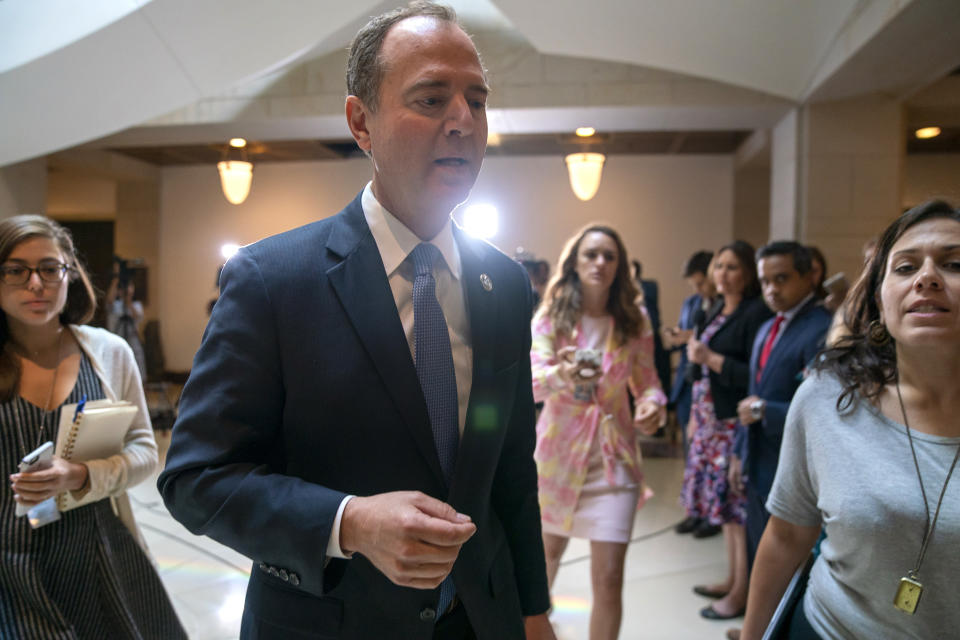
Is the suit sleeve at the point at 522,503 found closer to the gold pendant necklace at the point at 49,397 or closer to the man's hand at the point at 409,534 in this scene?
the man's hand at the point at 409,534

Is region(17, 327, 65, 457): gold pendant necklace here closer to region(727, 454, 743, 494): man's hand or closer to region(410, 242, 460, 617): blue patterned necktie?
region(410, 242, 460, 617): blue patterned necktie

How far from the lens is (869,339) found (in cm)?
169

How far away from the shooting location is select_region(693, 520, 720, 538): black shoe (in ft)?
16.2

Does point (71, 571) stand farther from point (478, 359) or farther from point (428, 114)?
point (428, 114)

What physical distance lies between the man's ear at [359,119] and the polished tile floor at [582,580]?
115 inches

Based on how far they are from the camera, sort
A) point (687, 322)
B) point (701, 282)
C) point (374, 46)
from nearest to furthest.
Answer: point (374, 46)
point (687, 322)
point (701, 282)

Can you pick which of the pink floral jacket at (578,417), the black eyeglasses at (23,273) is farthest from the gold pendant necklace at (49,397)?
the pink floral jacket at (578,417)

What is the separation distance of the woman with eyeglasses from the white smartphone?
17 millimetres

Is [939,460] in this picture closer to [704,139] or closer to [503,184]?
[704,139]

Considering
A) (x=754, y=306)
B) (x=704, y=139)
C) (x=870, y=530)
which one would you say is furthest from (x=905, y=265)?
(x=704, y=139)

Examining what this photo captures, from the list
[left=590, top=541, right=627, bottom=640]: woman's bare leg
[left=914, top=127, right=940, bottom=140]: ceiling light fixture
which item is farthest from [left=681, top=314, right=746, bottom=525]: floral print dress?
[left=914, top=127, right=940, bottom=140]: ceiling light fixture

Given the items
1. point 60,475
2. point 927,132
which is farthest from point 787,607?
point 927,132

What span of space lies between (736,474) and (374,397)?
303cm

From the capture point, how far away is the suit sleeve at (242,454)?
3.12ft
